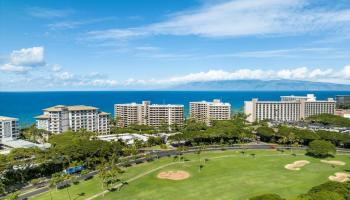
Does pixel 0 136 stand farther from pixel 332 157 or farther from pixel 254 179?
pixel 332 157

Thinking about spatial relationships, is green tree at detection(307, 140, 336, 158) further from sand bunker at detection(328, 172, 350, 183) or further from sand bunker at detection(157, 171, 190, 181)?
sand bunker at detection(157, 171, 190, 181)

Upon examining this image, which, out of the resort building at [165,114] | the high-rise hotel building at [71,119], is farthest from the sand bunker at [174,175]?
the resort building at [165,114]

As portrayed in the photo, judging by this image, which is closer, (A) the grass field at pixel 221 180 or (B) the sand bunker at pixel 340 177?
(A) the grass field at pixel 221 180

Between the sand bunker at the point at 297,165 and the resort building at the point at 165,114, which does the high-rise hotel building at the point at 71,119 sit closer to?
the resort building at the point at 165,114

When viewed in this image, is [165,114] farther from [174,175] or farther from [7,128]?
[174,175]

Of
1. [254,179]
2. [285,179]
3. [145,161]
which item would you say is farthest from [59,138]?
[285,179]

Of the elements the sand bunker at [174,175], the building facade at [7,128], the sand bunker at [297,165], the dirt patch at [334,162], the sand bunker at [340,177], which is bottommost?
the sand bunker at [174,175]

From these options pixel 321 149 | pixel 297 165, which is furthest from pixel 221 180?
pixel 321 149
